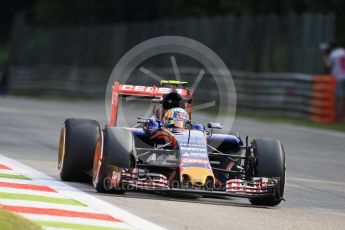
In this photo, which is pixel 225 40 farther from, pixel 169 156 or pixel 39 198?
pixel 39 198

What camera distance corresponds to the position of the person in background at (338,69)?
29031mm

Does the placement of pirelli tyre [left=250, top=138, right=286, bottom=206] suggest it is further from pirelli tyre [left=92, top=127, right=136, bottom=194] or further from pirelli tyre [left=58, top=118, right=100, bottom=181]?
pirelli tyre [left=58, top=118, right=100, bottom=181]

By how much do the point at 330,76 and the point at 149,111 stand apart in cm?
1653

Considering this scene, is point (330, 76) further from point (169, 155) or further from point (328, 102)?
point (169, 155)

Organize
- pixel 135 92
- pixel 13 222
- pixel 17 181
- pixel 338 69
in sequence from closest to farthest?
pixel 13 222 → pixel 17 181 → pixel 135 92 → pixel 338 69

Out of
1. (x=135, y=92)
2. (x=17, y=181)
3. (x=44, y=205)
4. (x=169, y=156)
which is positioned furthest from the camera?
(x=135, y=92)

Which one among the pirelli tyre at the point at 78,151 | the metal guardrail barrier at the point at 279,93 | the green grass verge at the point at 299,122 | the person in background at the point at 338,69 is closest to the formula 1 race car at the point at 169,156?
the pirelli tyre at the point at 78,151

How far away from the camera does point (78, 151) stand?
42.4 feet

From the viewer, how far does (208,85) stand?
35062 mm

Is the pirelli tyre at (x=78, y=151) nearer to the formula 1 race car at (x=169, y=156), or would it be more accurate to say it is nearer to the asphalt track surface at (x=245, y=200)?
the formula 1 race car at (x=169, y=156)

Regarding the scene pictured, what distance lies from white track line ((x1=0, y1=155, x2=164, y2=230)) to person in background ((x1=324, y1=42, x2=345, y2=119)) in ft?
50.8

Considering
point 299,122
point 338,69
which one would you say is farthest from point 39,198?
point 338,69

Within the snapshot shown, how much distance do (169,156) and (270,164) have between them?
1042 millimetres

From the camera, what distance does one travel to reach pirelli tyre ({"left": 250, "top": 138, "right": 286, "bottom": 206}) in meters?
12.0
